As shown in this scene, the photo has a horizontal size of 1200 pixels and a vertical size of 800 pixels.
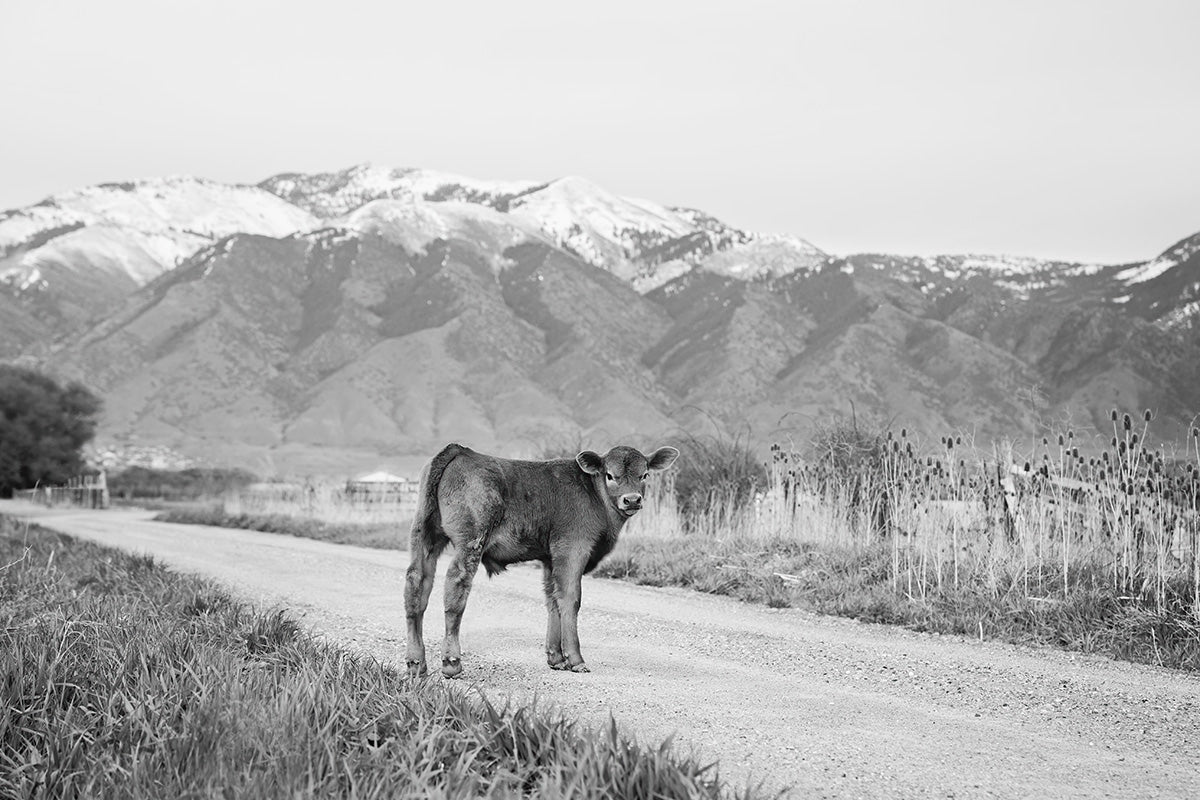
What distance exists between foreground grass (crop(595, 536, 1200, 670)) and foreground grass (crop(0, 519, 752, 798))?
19.3ft

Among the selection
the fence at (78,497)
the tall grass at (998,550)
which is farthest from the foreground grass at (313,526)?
the fence at (78,497)

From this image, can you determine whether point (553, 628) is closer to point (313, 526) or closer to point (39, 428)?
point (313, 526)

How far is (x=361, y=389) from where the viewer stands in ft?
621

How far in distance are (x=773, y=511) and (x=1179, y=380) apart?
16466 centimetres

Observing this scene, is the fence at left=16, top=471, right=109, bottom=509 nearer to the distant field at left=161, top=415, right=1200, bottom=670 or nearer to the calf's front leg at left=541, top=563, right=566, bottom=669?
the distant field at left=161, top=415, right=1200, bottom=670

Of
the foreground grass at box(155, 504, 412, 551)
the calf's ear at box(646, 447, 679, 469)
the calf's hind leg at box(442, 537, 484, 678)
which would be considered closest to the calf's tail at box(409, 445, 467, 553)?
the calf's hind leg at box(442, 537, 484, 678)

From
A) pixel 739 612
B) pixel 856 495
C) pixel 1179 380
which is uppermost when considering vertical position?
pixel 1179 380

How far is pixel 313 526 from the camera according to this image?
28.6m

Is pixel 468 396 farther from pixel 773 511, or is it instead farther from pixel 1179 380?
pixel 773 511

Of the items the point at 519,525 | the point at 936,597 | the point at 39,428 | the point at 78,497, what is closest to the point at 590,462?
the point at 519,525

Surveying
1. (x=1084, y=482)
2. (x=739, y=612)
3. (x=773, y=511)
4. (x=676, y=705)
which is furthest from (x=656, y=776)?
(x=773, y=511)

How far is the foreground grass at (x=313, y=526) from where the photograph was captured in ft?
78.9

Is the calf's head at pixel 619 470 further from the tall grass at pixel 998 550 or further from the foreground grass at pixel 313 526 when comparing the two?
the foreground grass at pixel 313 526

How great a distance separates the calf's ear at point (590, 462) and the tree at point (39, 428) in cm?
8817
